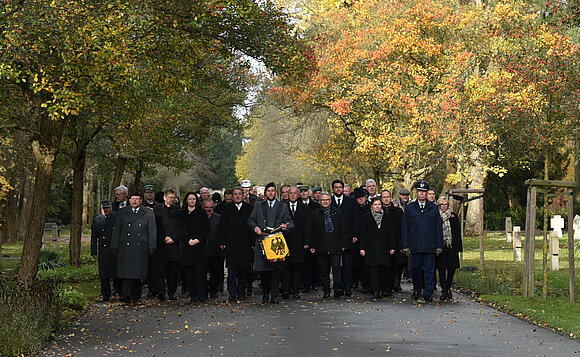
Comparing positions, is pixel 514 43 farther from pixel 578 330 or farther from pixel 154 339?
pixel 154 339

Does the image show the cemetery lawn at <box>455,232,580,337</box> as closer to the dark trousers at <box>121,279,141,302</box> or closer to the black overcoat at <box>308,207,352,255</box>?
the black overcoat at <box>308,207,352,255</box>

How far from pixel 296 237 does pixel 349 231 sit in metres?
1.14

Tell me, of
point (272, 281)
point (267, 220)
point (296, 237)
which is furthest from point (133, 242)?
point (296, 237)

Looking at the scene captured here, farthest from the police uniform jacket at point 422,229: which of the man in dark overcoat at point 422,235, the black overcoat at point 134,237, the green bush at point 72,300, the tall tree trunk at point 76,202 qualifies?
the tall tree trunk at point 76,202

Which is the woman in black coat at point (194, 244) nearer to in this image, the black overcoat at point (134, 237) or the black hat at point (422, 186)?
the black overcoat at point (134, 237)

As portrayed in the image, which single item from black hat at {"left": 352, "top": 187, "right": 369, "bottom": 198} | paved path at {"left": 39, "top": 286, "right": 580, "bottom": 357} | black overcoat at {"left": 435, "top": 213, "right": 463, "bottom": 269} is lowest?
paved path at {"left": 39, "top": 286, "right": 580, "bottom": 357}

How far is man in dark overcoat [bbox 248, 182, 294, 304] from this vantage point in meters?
15.1

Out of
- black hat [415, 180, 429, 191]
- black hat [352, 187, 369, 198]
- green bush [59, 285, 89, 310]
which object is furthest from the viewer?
black hat [352, 187, 369, 198]

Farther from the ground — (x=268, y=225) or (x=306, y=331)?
(x=268, y=225)

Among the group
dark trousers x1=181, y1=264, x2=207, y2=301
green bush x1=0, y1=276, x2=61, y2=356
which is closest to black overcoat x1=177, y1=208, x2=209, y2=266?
dark trousers x1=181, y1=264, x2=207, y2=301

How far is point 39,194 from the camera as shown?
14914 millimetres

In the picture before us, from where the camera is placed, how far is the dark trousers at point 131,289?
49.1 ft

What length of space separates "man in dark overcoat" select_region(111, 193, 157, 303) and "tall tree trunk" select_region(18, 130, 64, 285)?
4.17 ft

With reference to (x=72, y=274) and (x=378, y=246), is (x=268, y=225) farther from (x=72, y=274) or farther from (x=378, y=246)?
(x=72, y=274)
